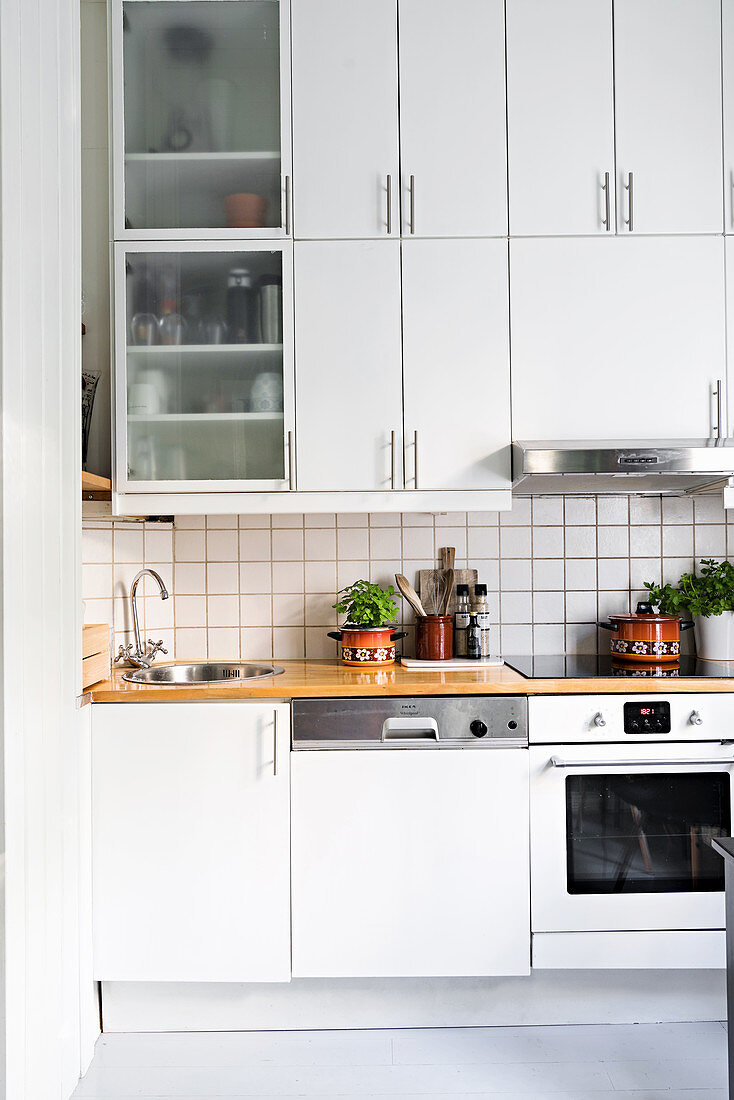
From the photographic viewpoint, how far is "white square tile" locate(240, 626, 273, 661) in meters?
2.61

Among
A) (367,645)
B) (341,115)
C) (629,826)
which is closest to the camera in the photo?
A: (629,826)

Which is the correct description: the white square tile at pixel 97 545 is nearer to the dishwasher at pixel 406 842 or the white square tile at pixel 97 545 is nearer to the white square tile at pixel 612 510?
the dishwasher at pixel 406 842

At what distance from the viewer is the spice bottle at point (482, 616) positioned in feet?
8.06

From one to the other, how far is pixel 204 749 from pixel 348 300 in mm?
1292

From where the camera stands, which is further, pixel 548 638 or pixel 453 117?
pixel 548 638

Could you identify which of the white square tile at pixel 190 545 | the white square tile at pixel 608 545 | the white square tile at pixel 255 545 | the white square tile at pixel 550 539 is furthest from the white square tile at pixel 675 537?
the white square tile at pixel 190 545

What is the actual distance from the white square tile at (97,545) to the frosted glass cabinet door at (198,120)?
87 cm

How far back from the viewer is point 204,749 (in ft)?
6.73

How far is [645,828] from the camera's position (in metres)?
2.08

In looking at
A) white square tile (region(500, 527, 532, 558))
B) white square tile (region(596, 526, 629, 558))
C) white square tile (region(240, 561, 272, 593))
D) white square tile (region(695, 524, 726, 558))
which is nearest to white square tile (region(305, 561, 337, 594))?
white square tile (region(240, 561, 272, 593))

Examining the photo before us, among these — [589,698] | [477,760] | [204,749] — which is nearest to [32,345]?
[204,749]

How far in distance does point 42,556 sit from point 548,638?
5.29 feet

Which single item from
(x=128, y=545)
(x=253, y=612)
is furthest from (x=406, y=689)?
(x=128, y=545)

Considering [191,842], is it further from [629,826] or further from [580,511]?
[580,511]
